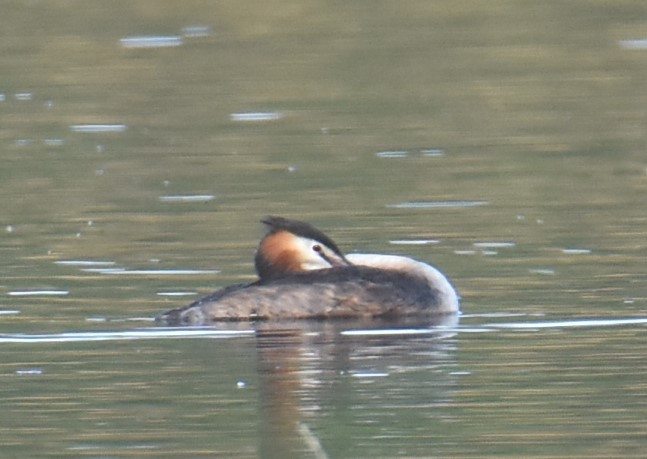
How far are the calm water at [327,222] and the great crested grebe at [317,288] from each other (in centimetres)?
27

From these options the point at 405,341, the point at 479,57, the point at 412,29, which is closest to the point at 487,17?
the point at 412,29

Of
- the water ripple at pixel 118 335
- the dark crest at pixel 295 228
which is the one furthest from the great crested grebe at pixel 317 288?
the water ripple at pixel 118 335

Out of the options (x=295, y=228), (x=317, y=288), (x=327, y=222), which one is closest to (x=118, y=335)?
(x=317, y=288)

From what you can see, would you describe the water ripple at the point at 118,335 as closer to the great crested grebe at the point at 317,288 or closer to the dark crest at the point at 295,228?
the great crested grebe at the point at 317,288

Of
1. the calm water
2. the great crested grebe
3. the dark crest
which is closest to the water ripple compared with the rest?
the calm water

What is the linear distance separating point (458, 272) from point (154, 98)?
40.0 ft

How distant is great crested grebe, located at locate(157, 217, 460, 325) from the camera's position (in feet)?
46.7

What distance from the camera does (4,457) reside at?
33.4ft

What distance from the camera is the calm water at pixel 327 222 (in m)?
11.0

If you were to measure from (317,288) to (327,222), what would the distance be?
332 centimetres

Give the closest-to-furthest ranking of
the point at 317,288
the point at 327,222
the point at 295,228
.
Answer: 1. the point at 317,288
2. the point at 295,228
3. the point at 327,222

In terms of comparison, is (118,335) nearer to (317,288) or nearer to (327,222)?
(317,288)

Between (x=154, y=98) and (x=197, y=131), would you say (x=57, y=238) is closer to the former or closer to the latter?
(x=197, y=131)

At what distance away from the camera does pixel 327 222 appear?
17766 millimetres
